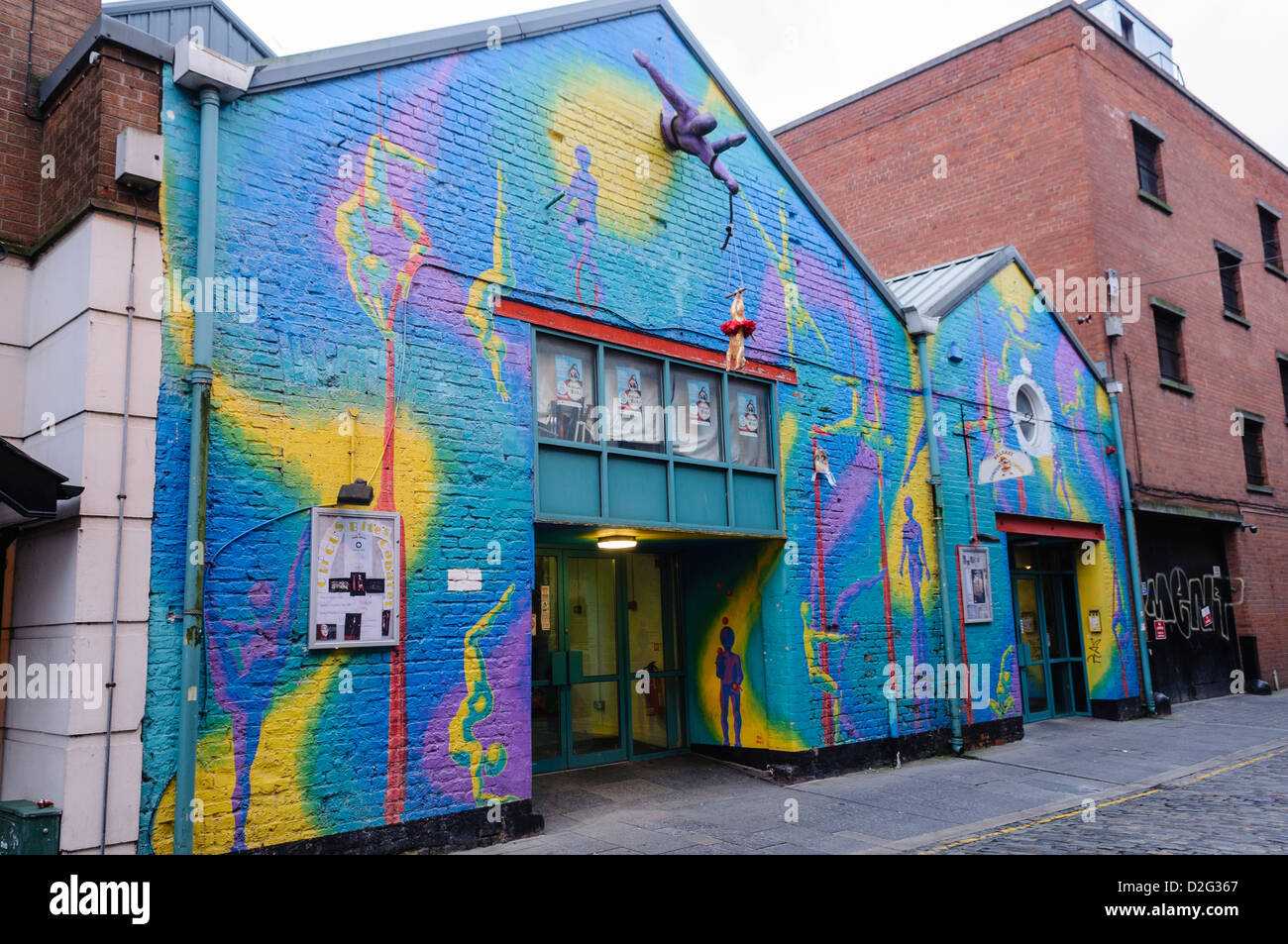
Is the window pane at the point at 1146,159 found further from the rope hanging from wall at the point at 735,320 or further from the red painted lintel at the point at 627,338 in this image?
the red painted lintel at the point at 627,338

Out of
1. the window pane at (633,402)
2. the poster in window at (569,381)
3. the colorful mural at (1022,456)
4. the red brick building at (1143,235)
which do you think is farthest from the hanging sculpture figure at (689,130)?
the red brick building at (1143,235)

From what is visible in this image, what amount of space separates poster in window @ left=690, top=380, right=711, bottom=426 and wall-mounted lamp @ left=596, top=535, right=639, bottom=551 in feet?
4.70

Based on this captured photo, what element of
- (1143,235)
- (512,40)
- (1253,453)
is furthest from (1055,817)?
(1253,453)

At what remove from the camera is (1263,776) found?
34.4ft

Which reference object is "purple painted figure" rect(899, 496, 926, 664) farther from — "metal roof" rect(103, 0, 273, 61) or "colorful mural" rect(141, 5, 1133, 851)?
"metal roof" rect(103, 0, 273, 61)

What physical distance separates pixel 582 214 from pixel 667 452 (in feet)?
8.46

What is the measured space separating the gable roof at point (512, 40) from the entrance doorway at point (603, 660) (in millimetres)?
5021

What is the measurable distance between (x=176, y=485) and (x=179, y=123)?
2722 mm

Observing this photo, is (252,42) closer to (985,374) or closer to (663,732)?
(663,732)

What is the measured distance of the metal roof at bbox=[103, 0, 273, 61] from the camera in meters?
11.3

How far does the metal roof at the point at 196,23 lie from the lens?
1126 cm

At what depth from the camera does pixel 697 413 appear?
34.0 ft

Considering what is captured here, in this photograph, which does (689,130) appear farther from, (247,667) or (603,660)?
(247,667)

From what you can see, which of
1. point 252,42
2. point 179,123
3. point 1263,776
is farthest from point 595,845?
point 252,42
